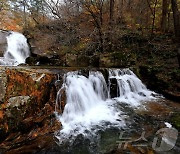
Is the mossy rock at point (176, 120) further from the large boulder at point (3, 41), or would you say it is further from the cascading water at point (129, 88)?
the large boulder at point (3, 41)

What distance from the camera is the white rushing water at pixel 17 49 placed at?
1228cm

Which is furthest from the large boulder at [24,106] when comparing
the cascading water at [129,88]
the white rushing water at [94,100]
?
the cascading water at [129,88]

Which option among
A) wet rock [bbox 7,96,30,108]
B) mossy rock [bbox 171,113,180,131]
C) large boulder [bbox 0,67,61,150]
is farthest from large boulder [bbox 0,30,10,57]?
mossy rock [bbox 171,113,180,131]

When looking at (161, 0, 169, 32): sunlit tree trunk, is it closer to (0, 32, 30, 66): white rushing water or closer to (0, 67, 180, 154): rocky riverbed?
(0, 67, 180, 154): rocky riverbed

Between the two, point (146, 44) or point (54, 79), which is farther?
point (146, 44)

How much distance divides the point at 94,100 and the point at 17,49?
8.30 metres

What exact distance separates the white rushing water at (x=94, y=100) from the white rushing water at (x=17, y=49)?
6350 millimetres

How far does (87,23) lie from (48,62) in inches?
198

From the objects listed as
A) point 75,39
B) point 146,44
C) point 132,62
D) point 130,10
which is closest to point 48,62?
point 75,39

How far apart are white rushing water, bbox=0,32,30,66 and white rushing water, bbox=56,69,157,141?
20.8 feet

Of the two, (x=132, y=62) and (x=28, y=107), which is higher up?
(x=132, y=62)

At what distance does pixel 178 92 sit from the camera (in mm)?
8141

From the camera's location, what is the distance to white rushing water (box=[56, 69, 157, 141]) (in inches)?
222

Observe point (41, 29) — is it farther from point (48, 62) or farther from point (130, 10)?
point (130, 10)
